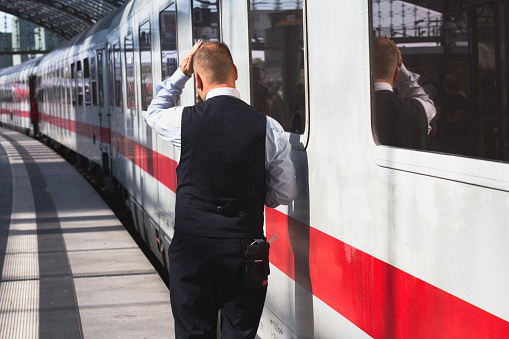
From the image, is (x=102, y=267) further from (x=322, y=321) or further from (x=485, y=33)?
(x=485, y=33)

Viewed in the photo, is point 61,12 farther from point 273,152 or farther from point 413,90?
point 413,90

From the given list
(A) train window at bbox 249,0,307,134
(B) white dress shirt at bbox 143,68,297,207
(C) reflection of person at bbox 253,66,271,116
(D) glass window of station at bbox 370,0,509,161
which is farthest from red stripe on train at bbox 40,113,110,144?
(D) glass window of station at bbox 370,0,509,161

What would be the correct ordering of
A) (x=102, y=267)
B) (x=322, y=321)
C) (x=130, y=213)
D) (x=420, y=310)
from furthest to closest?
(x=130, y=213), (x=102, y=267), (x=322, y=321), (x=420, y=310)

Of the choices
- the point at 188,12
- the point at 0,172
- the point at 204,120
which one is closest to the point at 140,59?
the point at 188,12

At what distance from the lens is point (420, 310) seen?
7.72 feet

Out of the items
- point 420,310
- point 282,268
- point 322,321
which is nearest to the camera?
point 420,310

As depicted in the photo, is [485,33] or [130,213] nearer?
[485,33]

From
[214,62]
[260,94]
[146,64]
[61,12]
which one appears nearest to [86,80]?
[146,64]

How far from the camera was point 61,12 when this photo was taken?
4391cm

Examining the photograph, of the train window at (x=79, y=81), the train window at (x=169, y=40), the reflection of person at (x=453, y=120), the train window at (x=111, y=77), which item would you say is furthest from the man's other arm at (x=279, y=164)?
the train window at (x=79, y=81)

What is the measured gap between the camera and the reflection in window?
Answer: 620 cm

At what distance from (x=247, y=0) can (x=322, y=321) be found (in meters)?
1.73

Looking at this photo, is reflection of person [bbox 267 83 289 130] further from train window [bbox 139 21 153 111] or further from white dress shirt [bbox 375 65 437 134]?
train window [bbox 139 21 153 111]

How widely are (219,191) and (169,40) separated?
3.45 metres
